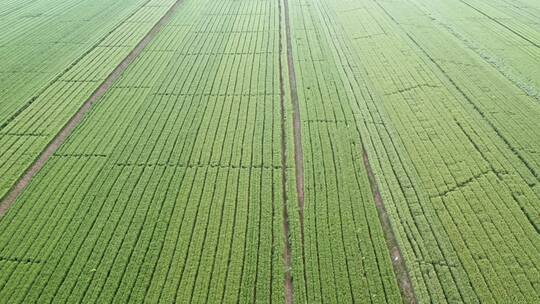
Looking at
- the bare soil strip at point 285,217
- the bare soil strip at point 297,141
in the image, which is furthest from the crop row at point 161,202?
the bare soil strip at point 297,141

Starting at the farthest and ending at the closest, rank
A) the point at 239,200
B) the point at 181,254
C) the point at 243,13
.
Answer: the point at 243,13 < the point at 239,200 < the point at 181,254

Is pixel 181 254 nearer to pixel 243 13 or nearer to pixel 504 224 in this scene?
pixel 504 224

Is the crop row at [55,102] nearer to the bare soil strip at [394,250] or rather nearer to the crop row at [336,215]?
the crop row at [336,215]

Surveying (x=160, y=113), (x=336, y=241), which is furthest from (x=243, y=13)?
(x=336, y=241)

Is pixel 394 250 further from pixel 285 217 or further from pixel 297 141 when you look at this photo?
pixel 297 141

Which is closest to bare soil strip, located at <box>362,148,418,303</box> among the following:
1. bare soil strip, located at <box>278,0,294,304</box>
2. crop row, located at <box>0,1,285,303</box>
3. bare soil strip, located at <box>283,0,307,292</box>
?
bare soil strip, located at <box>283,0,307,292</box>
